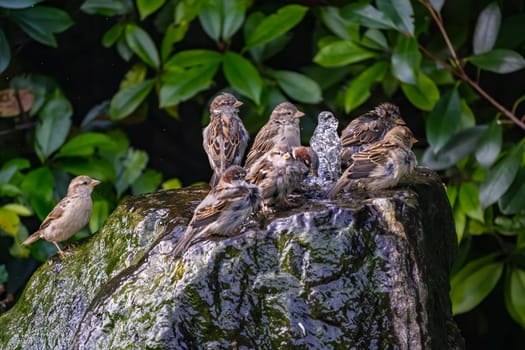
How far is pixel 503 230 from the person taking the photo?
6570 millimetres

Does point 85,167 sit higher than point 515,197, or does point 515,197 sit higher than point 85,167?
point 85,167

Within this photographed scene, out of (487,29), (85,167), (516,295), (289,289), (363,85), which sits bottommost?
(516,295)

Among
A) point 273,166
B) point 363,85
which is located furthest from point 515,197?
point 273,166

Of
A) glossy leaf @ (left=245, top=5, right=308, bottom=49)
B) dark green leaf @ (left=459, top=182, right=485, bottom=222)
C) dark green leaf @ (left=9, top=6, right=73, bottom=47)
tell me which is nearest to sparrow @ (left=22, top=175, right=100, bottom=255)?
dark green leaf @ (left=9, top=6, right=73, bottom=47)

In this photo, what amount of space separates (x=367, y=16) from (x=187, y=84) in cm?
117

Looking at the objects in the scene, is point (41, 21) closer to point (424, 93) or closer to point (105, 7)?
point (105, 7)

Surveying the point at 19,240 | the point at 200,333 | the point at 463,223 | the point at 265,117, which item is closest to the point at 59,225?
the point at 19,240

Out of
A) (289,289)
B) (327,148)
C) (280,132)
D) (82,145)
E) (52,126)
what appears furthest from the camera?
(52,126)

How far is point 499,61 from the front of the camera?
601cm

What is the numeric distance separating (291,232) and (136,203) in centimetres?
117

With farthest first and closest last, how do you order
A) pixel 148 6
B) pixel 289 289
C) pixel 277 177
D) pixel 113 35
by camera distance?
1. pixel 113 35
2. pixel 148 6
3. pixel 277 177
4. pixel 289 289

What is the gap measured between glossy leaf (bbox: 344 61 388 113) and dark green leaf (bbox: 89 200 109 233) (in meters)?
1.67

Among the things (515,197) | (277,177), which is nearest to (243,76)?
(515,197)

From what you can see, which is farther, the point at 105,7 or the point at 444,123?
the point at 105,7
